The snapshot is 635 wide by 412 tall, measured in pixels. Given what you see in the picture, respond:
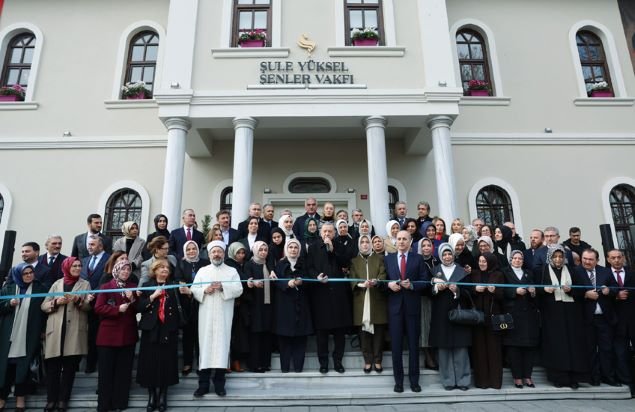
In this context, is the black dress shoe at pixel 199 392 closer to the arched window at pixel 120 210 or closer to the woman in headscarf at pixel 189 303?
the woman in headscarf at pixel 189 303

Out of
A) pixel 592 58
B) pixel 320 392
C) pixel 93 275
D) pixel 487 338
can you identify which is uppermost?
pixel 592 58

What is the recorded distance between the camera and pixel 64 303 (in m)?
4.96

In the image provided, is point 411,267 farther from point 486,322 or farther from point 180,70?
point 180,70

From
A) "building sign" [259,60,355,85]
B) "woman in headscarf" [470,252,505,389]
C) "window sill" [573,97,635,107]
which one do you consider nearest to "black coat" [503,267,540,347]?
"woman in headscarf" [470,252,505,389]

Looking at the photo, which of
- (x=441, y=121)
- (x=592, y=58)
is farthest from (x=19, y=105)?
(x=592, y=58)

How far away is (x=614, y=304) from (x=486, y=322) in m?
1.97

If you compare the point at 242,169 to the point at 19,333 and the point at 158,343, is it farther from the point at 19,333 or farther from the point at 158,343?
the point at 19,333

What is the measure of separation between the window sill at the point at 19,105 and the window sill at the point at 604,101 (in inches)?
556

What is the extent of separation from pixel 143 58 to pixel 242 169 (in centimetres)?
558

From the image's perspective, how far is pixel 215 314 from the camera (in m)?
5.04

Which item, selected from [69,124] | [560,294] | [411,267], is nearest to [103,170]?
[69,124]

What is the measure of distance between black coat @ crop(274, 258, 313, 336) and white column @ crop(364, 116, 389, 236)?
101 inches

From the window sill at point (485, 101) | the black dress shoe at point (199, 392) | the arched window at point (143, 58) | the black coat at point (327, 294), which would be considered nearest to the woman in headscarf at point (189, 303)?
the black dress shoe at point (199, 392)

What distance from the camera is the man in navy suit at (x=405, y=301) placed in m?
5.17
